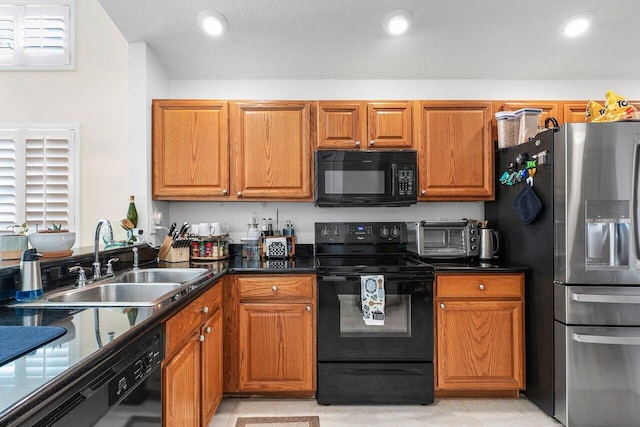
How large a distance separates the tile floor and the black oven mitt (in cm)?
117

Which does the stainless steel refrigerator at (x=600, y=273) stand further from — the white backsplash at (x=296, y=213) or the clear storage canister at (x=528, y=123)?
the white backsplash at (x=296, y=213)

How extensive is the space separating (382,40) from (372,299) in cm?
175

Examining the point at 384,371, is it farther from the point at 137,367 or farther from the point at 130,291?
the point at 137,367

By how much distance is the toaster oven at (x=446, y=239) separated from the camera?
274cm

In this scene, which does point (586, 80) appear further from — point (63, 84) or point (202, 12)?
point (63, 84)

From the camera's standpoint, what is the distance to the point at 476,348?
96.6 inches

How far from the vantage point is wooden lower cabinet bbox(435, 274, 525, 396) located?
96.4 inches

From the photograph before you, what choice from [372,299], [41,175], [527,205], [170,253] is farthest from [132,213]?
[527,205]

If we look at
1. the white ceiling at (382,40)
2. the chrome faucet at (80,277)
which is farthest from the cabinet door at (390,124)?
the chrome faucet at (80,277)

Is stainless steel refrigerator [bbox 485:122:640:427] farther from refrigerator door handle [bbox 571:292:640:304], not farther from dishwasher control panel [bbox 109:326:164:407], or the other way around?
dishwasher control panel [bbox 109:326:164:407]

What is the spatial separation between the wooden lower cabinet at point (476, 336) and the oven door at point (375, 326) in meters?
0.12

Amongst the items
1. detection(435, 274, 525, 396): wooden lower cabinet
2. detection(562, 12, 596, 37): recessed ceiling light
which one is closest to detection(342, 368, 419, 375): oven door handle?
detection(435, 274, 525, 396): wooden lower cabinet

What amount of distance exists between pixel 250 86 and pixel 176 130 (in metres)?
0.73

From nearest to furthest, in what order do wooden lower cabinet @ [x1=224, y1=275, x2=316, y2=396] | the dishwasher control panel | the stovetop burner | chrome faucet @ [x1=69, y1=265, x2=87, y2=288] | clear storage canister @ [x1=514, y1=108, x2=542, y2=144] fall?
the dishwasher control panel → chrome faucet @ [x1=69, y1=265, x2=87, y2=288] → wooden lower cabinet @ [x1=224, y1=275, x2=316, y2=396] → clear storage canister @ [x1=514, y1=108, x2=542, y2=144] → the stovetop burner
